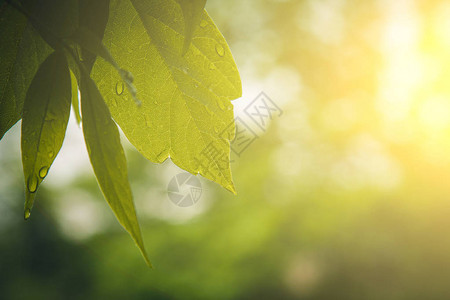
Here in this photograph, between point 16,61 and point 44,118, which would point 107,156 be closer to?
point 44,118

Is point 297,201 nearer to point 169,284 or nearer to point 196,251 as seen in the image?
point 196,251

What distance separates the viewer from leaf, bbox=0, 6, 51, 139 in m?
0.43

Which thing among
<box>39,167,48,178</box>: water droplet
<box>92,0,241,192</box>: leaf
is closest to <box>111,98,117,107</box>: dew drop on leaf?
<box>92,0,241,192</box>: leaf

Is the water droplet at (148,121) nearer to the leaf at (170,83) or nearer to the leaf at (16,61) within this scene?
the leaf at (170,83)

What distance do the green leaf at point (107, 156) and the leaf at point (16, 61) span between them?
0.13 metres

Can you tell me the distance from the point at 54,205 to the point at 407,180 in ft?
29.4

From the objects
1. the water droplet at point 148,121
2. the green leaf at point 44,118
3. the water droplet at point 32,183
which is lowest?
the water droplet at point 32,183

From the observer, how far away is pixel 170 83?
47 centimetres

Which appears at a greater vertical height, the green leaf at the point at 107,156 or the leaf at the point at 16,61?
the leaf at the point at 16,61

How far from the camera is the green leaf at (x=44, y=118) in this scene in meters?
0.39

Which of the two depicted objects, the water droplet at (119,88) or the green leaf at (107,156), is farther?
the water droplet at (119,88)

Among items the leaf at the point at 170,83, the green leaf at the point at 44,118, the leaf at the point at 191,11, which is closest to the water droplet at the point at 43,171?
the green leaf at the point at 44,118

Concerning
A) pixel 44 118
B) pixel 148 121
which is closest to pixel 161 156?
pixel 148 121

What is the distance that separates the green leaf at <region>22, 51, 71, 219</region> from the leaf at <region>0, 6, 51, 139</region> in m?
0.07
